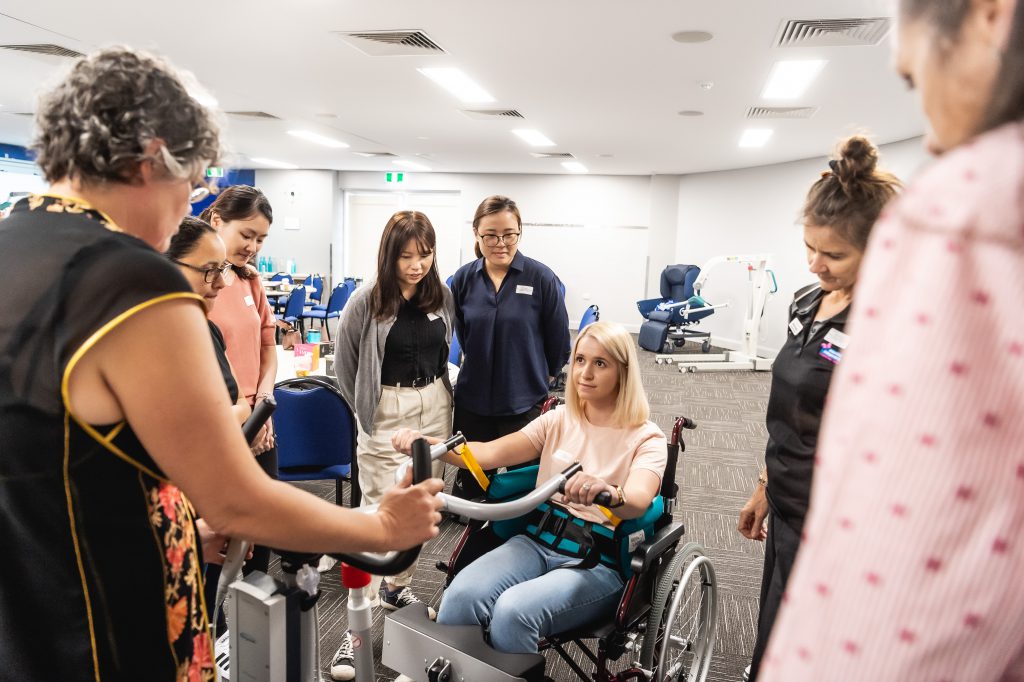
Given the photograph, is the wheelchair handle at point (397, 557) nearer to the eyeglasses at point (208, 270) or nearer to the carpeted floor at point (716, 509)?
the eyeglasses at point (208, 270)

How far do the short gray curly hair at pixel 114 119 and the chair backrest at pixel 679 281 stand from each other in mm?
9716

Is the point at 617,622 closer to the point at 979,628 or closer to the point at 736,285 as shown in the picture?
the point at 979,628

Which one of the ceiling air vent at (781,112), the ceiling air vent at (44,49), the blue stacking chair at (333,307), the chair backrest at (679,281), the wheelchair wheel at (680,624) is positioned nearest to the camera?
the wheelchair wheel at (680,624)

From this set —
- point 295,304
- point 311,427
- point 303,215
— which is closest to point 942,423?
point 311,427

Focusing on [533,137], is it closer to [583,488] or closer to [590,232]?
[590,232]

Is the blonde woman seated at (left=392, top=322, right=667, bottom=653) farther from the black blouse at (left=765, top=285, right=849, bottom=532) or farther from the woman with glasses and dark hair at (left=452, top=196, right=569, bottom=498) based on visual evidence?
the woman with glasses and dark hair at (left=452, top=196, right=569, bottom=498)

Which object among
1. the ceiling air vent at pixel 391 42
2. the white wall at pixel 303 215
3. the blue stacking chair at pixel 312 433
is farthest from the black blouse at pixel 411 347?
the white wall at pixel 303 215

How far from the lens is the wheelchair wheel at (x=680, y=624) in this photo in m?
1.76

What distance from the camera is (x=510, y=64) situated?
487cm

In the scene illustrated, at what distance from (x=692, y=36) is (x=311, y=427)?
331 centimetres

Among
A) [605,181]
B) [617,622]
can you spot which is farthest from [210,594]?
[605,181]

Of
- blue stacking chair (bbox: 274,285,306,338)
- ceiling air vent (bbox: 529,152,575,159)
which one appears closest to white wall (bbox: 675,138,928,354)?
ceiling air vent (bbox: 529,152,575,159)

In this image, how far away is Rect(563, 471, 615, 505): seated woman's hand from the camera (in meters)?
1.64

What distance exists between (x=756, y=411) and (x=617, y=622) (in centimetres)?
516
